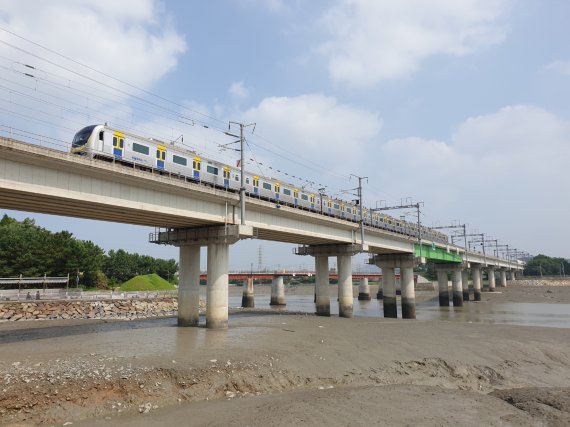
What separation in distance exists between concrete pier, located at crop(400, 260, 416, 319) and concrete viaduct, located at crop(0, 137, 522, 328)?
141 mm

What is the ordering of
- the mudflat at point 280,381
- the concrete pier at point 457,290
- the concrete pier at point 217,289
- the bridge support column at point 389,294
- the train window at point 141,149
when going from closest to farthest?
the mudflat at point 280,381 < the train window at point 141,149 < the concrete pier at point 217,289 < the bridge support column at point 389,294 < the concrete pier at point 457,290

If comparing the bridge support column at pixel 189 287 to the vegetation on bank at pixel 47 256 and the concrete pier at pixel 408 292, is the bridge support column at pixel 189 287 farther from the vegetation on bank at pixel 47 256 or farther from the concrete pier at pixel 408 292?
the vegetation on bank at pixel 47 256

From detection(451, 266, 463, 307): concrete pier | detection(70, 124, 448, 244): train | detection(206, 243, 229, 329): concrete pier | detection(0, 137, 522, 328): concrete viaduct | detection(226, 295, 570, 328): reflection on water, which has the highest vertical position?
detection(70, 124, 448, 244): train

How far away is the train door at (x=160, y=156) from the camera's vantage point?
29.7m

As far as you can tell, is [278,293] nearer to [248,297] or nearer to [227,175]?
[248,297]

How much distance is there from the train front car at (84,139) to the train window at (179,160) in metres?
6.20

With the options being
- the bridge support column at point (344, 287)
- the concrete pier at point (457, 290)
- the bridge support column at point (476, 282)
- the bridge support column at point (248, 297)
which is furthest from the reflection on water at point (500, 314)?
the bridge support column at point (476, 282)

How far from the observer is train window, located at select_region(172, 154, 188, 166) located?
30.8m

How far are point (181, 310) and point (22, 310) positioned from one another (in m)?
18.1

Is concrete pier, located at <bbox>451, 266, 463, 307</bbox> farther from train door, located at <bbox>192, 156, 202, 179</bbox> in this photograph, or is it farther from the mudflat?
train door, located at <bbox>192, 156, 202, 179</bbox>

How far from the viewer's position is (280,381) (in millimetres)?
14766

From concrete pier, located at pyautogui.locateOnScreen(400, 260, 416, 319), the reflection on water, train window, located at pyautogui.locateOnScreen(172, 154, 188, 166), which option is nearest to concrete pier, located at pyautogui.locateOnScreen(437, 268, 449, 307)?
the reflection on water

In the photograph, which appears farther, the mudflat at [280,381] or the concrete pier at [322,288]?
the concrete pier at [322,288]

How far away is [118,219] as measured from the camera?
94.6 feet
